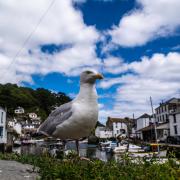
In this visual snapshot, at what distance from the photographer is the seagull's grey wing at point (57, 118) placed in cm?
618

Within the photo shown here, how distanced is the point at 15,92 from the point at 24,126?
2031 centimetres

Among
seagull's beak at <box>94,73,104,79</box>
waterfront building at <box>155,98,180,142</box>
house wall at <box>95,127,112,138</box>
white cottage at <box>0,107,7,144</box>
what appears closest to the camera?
seagull's beak at <box>94,73,104,79</box>

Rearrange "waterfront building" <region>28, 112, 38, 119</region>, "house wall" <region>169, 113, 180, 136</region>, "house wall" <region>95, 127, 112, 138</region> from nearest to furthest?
1. "house wall" <region>169, 113, 180, 136</region>
2. "waterfront building" <region>28, 112, 38, 119</region>
3. "house wall" <region>95, 127, 112, 138</region>

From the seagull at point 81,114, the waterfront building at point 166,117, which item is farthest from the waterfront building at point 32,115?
the seagull at point 81,114

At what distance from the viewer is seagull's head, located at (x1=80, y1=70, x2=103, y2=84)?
6.18m

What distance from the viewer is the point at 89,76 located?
20.5ft

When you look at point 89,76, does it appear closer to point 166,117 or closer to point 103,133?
point 166,117

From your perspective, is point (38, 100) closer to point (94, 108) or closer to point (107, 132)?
point (107, 132)

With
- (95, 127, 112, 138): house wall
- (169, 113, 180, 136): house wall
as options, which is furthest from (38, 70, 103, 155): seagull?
(95, 127, 112, 138): house wall

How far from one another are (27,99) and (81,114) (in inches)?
4712

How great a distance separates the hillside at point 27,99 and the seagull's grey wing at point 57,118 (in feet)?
314

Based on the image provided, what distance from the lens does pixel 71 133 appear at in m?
6.18

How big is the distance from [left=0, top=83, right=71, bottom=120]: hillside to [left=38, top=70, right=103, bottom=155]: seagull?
96113 mm

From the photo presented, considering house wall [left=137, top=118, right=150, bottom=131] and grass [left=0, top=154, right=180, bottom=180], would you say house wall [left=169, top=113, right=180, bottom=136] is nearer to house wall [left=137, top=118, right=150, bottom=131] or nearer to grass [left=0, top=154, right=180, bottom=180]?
house wall [left=137, top=118, right=150, bottom=131]
